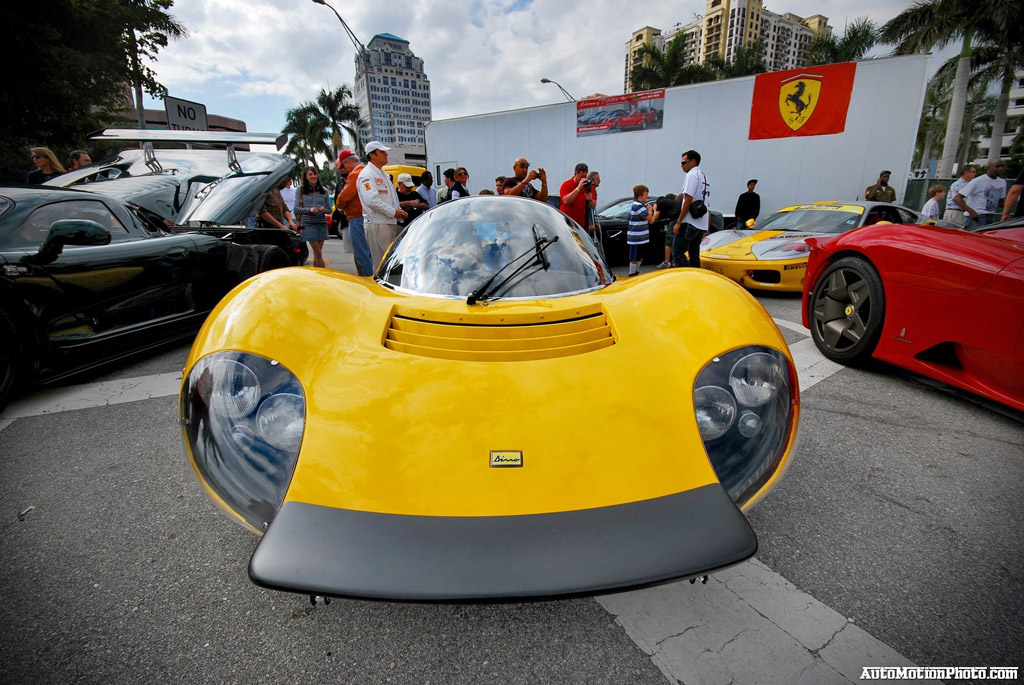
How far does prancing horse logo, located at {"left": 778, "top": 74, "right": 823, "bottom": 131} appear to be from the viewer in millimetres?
8672

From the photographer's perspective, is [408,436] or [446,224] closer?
[408,436]

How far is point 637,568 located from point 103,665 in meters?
1.36

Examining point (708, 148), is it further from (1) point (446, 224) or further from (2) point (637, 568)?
(2) point (637, 568)

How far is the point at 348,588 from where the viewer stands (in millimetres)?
960

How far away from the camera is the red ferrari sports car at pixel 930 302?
225 cm

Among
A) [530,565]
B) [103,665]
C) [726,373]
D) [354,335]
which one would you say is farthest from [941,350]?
[103,665]

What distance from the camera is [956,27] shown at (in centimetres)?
1527

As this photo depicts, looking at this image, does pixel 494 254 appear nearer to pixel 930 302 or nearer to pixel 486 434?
pixel 486 434

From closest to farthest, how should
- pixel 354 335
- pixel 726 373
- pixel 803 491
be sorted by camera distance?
pixel 726 373
pixel 354 335
pixel 803 491

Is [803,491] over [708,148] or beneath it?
beneath

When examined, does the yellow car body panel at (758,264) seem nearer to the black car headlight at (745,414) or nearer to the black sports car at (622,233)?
the black sports car at (622,233)

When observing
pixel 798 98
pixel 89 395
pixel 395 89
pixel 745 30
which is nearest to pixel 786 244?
pixel 798 98

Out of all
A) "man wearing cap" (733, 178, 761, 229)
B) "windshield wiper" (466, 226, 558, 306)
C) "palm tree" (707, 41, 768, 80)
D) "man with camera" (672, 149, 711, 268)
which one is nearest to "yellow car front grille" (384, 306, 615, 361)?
"windshield wiper" (466, 226, 558, 306)

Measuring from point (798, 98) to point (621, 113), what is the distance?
3685mm
